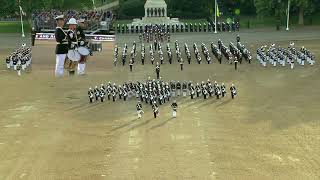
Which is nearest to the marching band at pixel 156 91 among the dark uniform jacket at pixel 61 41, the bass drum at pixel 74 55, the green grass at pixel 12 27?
the bass drum at pixel 74 55

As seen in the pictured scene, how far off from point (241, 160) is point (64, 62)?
21.0 ft

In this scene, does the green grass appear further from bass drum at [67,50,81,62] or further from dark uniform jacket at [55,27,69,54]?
dark uniform jacket at [55,27,69,54]

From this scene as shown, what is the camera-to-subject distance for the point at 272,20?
190 ft

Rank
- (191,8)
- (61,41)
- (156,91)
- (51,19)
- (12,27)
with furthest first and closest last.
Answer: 1. (191,8)
2. (12,27)
3. (156,91)
4. (51,19)
5. (61,41)

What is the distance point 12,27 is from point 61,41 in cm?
4894

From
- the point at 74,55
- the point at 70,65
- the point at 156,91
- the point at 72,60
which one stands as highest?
the point at 74,55

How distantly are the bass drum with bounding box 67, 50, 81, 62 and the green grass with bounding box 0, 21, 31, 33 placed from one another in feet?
141

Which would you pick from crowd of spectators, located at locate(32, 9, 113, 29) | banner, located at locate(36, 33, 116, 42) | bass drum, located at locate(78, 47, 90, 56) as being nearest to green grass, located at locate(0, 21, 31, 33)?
crowd of spectators, located at locate(32, 9, 113, 29)

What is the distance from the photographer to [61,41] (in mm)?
11656

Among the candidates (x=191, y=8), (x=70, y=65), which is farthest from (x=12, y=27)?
(x=70, y=65)

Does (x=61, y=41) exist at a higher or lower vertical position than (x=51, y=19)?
lower

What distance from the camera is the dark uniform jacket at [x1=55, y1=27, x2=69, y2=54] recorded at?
11.6 meters

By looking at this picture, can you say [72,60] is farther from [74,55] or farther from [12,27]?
[12,27]

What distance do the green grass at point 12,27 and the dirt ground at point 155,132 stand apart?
26820mm
